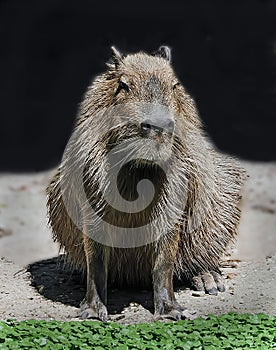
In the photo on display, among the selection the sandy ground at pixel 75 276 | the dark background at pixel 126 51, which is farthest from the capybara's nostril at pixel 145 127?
the dark background at pixel 126 51

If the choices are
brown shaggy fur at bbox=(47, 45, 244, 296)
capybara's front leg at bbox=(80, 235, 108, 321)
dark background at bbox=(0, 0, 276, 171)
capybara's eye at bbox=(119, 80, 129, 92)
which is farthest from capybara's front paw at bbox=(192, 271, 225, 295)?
dark background at bbox=(0, 0, 276, 171)

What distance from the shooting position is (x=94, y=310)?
4.55 meters

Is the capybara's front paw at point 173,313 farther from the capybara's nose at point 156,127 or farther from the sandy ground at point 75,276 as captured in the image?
the capybara's nose at point 156,127

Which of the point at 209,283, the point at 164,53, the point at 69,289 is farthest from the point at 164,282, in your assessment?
the point at 164,53

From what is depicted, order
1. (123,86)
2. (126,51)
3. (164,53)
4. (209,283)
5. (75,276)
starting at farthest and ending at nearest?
(126,51) < (75,276) < (209,283) < (164,53) < (123,86)

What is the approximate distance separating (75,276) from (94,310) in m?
0.82

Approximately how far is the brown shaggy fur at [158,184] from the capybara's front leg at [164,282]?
0.02 m

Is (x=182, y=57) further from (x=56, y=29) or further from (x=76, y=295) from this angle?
(x=76, y=295)

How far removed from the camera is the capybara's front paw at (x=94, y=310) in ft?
14.8

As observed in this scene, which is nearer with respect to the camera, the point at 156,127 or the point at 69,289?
the point at 156,127

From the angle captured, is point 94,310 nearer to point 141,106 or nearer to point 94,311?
point 94,311

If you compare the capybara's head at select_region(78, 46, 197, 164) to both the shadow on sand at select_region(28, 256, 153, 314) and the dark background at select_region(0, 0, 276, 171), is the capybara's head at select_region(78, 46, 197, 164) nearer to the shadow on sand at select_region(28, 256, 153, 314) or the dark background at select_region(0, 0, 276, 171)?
the shadow on sand at select_region(28, 256, 153, 314)

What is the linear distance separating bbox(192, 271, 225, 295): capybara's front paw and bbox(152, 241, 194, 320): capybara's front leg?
0.43 metres

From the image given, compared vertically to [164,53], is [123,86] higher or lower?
lower
